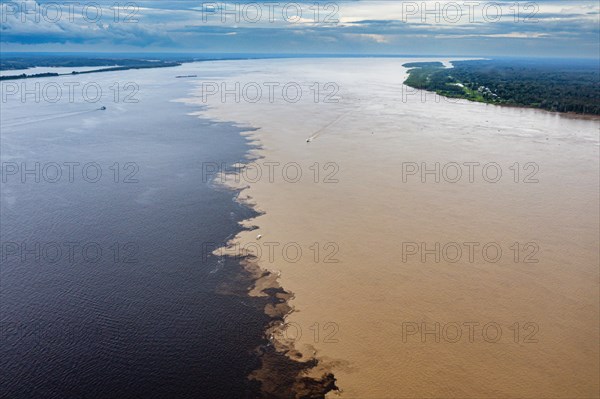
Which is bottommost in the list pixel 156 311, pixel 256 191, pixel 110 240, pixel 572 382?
pixel 572 382

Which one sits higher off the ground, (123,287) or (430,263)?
(430,263)

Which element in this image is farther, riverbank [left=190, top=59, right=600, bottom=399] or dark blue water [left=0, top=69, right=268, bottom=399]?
riverbank [left=190, top=59, right=600, bottom=399]

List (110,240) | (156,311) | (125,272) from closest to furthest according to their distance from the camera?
(156,311), (125,272), (110,240)

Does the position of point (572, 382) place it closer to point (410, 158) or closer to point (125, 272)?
point (125, 272)

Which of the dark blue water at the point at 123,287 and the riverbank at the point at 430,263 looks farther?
the riverbank at the point at 430,263

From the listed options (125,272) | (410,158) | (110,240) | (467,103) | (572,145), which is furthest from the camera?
(467,103)

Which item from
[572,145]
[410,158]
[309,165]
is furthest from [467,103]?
[309,165]

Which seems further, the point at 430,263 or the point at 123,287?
the point at 430,263

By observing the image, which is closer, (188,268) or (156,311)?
(156,311)
